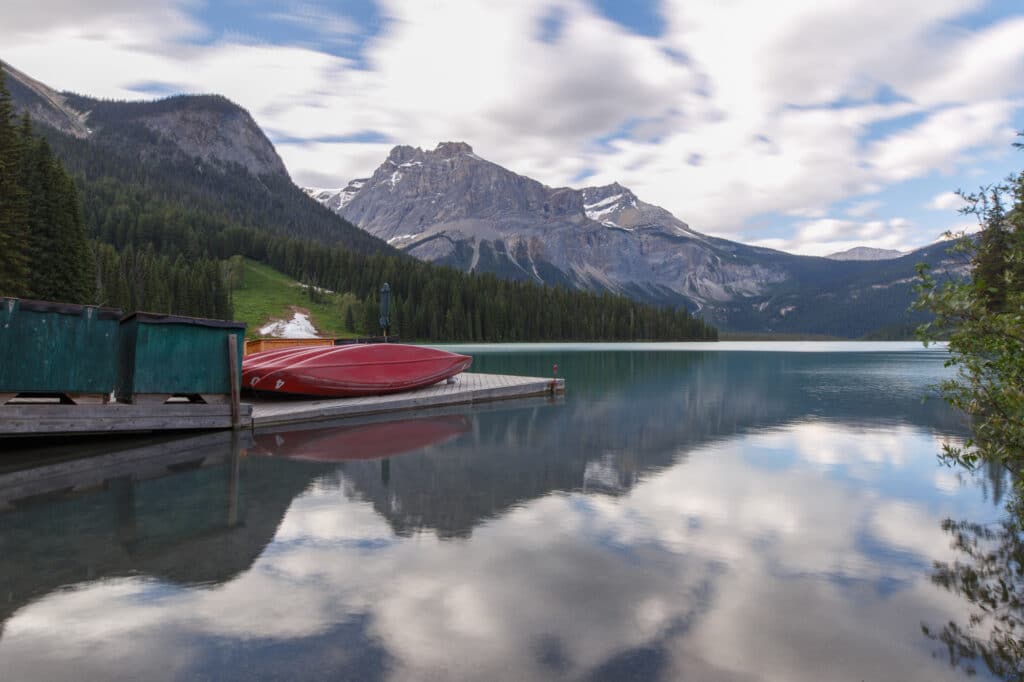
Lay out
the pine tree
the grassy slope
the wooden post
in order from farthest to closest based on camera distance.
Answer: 1. the grassy slope
2. the pine tree
3. the wooden post

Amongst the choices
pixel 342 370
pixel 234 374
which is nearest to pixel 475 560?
pixel 234 374

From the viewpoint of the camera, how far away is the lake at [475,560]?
6445 millimetres

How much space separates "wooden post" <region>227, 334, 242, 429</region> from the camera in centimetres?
1956

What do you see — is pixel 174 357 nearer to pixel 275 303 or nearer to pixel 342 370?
pixel 342 370

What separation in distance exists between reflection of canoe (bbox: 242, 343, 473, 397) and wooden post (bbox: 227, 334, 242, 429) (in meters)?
4.63

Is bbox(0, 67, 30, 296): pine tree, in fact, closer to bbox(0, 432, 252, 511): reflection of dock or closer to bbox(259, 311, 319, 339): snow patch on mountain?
bbox(0, 432, 252, 511): reflection of dock

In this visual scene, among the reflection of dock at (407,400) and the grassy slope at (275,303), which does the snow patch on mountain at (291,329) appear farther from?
the reflection of dock at (407,400)

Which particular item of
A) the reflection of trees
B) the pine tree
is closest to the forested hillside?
the pine tree

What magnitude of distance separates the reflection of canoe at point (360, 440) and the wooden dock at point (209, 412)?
4.72ft

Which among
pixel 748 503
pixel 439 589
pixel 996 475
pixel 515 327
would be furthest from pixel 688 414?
pixel 515 327

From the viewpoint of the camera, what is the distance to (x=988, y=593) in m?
8.33

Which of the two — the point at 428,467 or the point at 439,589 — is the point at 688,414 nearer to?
the point at 428,467

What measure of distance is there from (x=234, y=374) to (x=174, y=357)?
1.86 meters

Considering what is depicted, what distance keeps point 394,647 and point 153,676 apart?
220 cm
